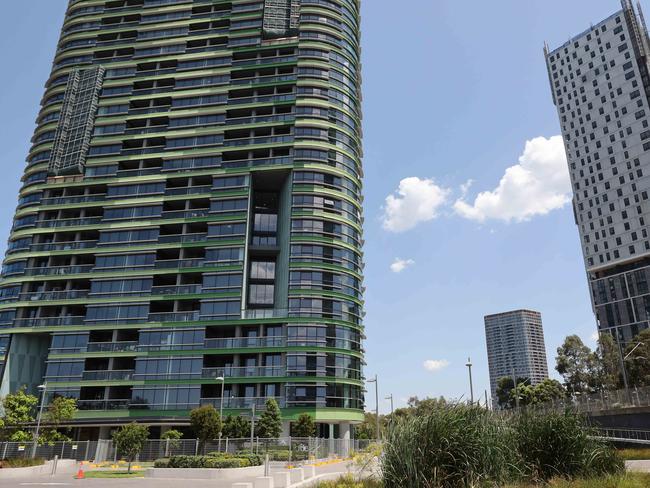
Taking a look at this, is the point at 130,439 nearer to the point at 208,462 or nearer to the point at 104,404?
the point at 208,462

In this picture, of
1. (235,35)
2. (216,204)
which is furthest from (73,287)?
(235,35)

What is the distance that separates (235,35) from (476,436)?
3143 inches

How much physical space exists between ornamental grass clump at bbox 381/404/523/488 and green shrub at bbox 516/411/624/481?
2720 millimetres

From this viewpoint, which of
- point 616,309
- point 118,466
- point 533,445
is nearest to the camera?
point 533,445

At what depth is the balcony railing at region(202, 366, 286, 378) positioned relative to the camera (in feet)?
203

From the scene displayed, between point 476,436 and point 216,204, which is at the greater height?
point 216,204

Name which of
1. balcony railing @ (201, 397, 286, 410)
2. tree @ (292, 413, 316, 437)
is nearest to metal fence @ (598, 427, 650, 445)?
tree @ (292, 413, 316, 437)

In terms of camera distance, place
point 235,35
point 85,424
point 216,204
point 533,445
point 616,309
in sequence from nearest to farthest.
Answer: point 533,445 → point 85,424 → point 216,204 → point 235,35 → point 616,309

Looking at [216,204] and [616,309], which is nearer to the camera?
[216,204]

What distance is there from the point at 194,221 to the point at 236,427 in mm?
30051

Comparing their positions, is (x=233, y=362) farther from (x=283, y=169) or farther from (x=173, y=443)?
(x=283, y=169)

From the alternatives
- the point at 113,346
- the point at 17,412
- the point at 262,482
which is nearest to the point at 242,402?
the point at 113,346

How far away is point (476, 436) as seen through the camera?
13570mm

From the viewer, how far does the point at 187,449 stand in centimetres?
4816
